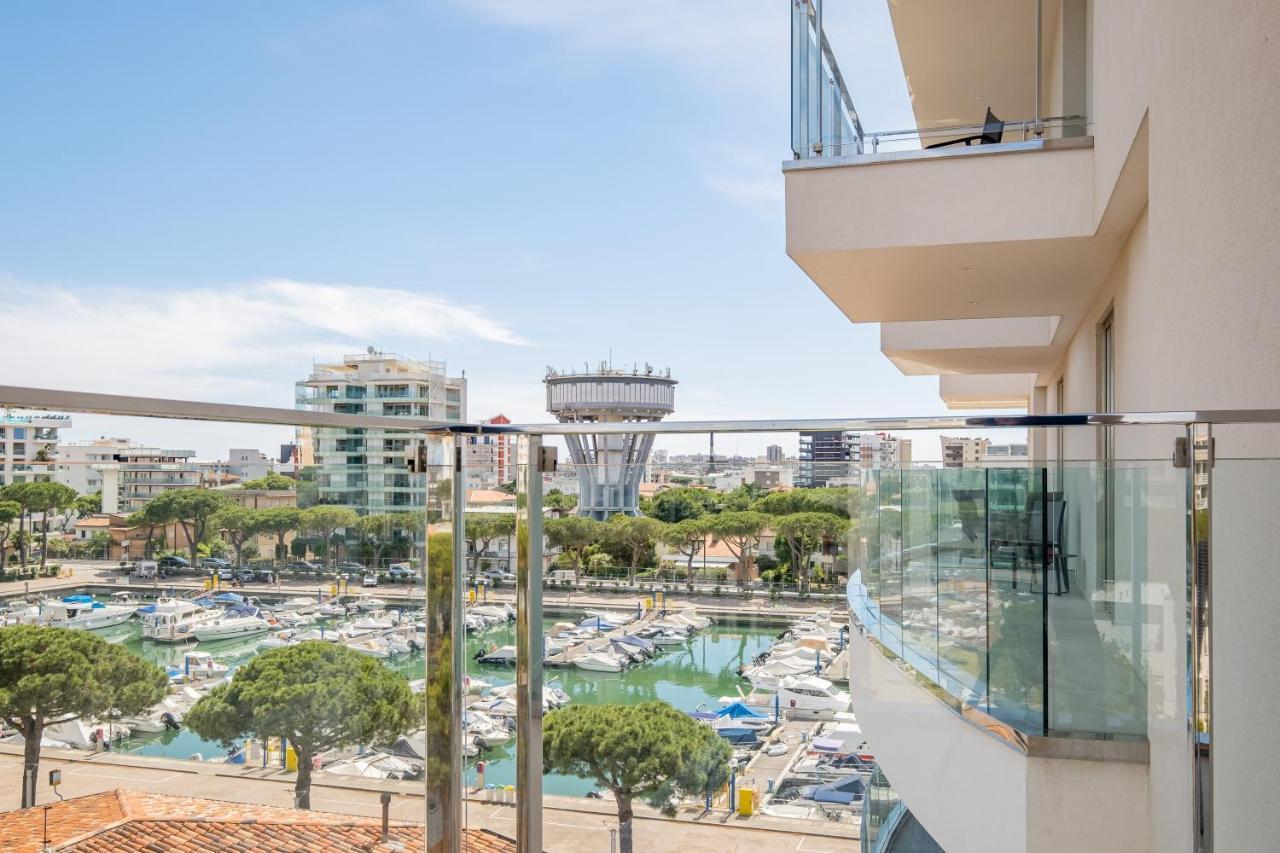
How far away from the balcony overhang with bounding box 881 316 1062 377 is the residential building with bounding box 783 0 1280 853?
4.35 metres

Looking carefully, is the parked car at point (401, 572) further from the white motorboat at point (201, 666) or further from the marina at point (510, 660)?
the white motorboat at point (201, 666)

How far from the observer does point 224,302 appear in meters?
65.1

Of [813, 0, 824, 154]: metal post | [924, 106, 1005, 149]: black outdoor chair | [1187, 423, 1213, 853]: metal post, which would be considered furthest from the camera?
[813, 0, 824, 154]: metal post

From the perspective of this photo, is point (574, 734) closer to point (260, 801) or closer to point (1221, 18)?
point (260, 801)

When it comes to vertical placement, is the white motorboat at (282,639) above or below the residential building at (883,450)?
below

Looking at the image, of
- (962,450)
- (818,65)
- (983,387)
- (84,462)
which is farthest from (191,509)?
(983,387)

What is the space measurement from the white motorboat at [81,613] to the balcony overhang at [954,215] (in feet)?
15.8

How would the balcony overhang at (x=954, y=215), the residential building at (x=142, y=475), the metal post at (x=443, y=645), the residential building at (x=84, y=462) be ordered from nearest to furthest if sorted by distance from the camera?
1. the residential building at (x=84, y=462)
2. the residential building at (x=142, y=475)
3. the metal post at (x=443, y=645)
4. the balcony overhang at (x=954, y=215)

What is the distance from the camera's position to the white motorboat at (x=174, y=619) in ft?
6.05

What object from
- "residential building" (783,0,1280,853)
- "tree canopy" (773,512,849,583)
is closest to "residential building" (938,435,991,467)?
"residential building" (783,0,1280,853)

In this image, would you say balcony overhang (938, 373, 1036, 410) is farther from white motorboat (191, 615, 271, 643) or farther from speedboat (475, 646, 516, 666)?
white motorboat (191, 615, 271, 643)

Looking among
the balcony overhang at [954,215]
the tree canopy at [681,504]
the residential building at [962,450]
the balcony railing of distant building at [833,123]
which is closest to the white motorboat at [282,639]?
the tree canopy at [681,504]

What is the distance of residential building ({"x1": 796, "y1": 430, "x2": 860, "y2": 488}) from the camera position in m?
2.44

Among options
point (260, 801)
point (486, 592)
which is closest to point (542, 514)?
point (486, 592)
